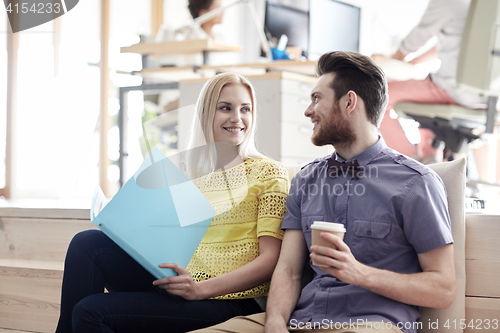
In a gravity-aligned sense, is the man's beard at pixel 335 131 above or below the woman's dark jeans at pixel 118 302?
above

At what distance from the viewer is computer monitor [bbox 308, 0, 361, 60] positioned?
329 cm

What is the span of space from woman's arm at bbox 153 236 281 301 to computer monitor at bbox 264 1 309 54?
235cm

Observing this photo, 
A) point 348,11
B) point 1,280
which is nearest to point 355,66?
point 1,280

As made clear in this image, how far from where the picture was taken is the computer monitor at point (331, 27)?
10.8ft

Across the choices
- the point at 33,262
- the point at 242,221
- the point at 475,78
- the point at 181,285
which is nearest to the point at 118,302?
the point at 181,285

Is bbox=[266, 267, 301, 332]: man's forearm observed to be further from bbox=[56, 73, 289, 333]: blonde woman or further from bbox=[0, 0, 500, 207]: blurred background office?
bbox=[0, 0, 500, 207]: blurred background office

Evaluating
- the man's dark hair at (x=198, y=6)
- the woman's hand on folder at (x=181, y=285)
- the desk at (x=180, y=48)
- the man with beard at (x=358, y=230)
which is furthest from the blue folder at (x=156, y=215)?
the man's dark hair at (x=198, y=6)

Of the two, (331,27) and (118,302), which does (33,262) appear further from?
(331,27)

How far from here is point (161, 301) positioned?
47.3 inches

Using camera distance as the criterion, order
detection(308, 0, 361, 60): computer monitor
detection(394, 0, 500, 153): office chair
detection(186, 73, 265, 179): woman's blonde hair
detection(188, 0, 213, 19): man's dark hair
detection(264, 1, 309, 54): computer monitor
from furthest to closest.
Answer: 1. detection(188, 0, 213, 19): man's dark hair
2. detection(264, 1, 309, 54): computer monitor
3. detection(308, 0, 361, 60): computer monitor
4. detection(394, 0, 500, 153): office chair
5. detection(186, 73, 265, 179): woman's blonde hair

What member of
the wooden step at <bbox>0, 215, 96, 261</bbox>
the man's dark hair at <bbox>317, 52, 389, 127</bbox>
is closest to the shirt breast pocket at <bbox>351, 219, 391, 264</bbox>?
the man's dark hair at <bbox>317, 52, 389, 127</bbox>

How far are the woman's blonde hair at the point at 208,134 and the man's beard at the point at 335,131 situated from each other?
0.92ft

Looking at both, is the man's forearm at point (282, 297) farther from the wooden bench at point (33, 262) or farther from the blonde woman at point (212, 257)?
the wooden bench at point (33, 262)

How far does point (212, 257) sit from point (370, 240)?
42cm
